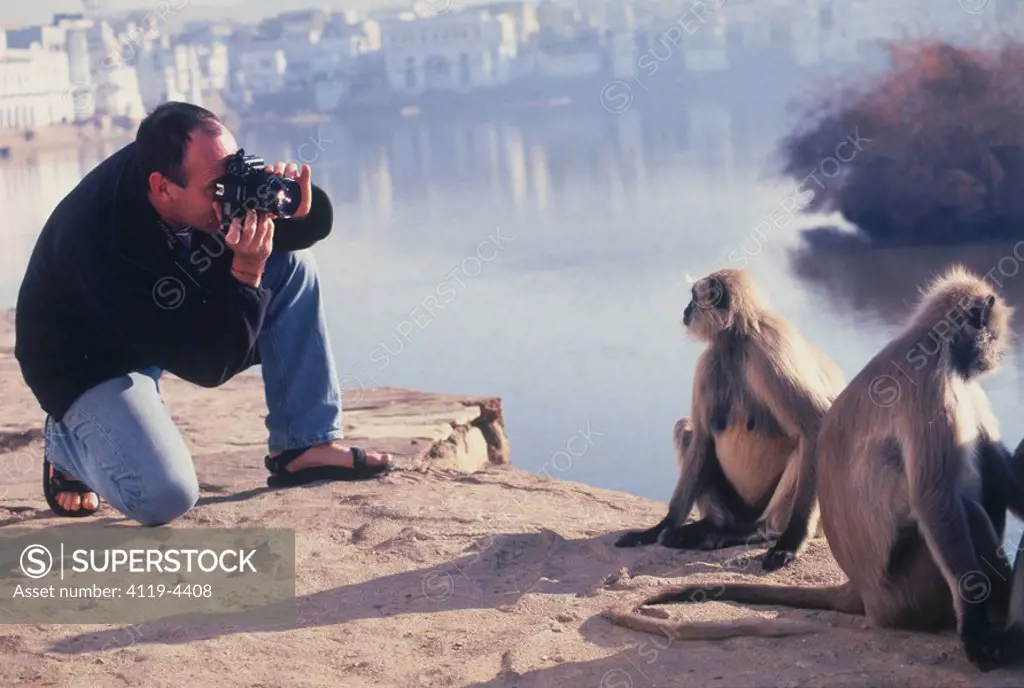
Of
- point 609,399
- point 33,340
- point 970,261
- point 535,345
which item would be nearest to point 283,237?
point 33,340

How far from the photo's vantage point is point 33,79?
68.8 ft

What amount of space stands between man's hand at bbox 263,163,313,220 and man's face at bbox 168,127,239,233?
0.22 m

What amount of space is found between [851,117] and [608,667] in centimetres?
1174

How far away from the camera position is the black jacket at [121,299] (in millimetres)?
3672

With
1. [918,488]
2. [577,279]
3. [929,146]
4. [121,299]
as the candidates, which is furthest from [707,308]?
[929,146]

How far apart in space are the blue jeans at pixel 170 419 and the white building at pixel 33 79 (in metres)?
16.6

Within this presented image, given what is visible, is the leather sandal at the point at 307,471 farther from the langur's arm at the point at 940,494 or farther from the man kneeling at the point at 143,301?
the langur's arm at the point at 940,494

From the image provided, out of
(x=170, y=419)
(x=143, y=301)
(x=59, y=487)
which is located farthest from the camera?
(x=59, y=487)

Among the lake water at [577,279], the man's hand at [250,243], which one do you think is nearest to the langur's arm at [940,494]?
the man's hand at [250,243]

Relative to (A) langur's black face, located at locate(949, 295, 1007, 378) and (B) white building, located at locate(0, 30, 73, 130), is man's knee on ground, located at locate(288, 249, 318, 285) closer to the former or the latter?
(A) langur's black face, located at locate(949, 295, 1007, 378)

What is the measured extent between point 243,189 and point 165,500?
3.16 feet

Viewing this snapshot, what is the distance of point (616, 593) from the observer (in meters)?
3.57

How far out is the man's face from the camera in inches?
143

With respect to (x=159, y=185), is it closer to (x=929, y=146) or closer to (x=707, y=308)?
(x=707, y=308)
